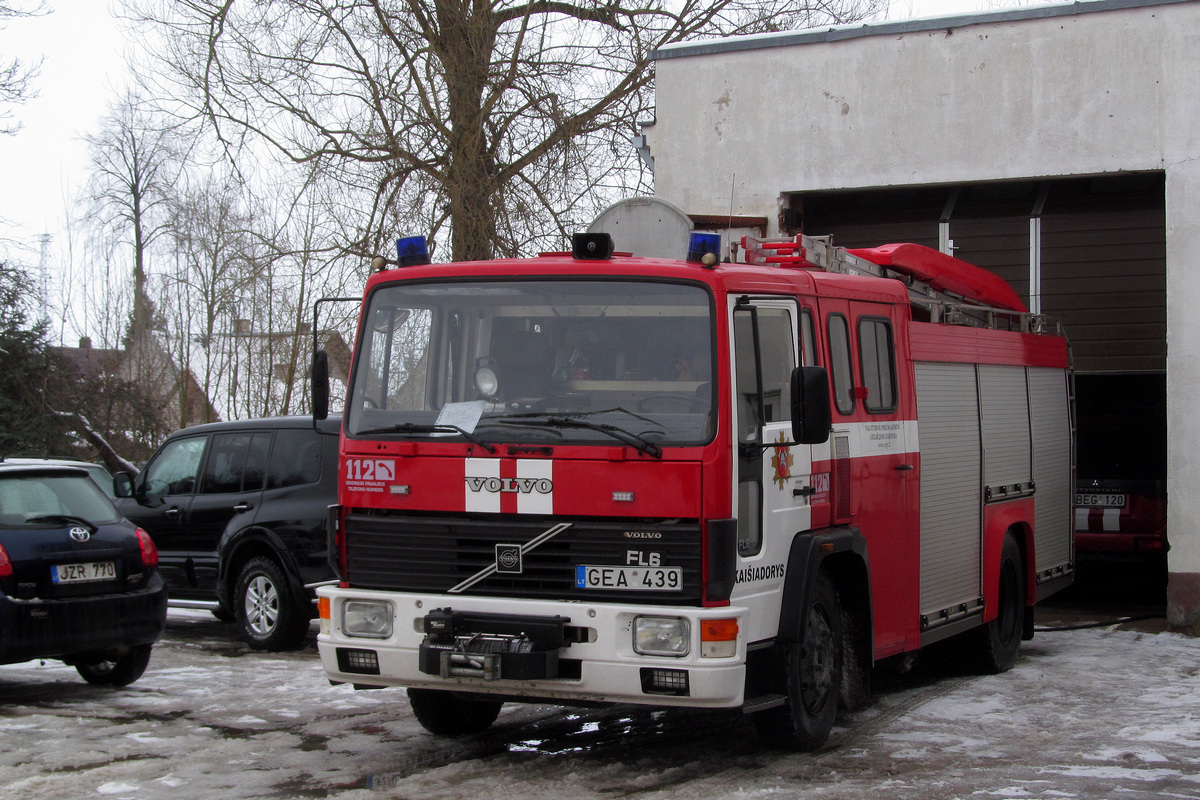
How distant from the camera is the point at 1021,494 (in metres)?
10.2

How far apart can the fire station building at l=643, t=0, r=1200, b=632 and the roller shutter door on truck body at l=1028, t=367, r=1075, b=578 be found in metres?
1.15

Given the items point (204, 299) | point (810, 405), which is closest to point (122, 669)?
point (810, 405)

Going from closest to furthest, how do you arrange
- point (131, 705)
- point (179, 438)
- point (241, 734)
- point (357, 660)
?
1. point (357, 660)
2. point (241, 734)
3. point (131, 705)
4. point (179, 438)

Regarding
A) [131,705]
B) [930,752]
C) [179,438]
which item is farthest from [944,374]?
[179,438]

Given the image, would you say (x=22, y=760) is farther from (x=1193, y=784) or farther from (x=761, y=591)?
(x=1193, y=784)

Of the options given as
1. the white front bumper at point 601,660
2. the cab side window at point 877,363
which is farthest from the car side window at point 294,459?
the cab side window at point 877,363

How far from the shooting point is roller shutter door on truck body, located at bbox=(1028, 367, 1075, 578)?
35.0ft

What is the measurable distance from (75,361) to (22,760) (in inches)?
770

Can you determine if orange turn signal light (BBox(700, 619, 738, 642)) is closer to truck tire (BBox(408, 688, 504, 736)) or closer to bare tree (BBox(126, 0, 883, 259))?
truck tire (BBox(408, 688, 504, 736))

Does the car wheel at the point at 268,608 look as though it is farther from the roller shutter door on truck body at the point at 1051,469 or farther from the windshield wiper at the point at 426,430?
the roller shutter door on truck body at the point at 1051,469

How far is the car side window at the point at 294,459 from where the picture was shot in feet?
35.3

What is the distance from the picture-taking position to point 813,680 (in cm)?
697

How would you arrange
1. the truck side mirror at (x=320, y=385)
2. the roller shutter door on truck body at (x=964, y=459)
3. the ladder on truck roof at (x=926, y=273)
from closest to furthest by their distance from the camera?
the truck side mirror at (x=320, y=385), the ladder on truck roof at (x=926, y=273), the roller shutter door on truck body at (x=964, y=459)

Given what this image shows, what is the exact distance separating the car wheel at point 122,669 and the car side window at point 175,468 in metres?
2.61
